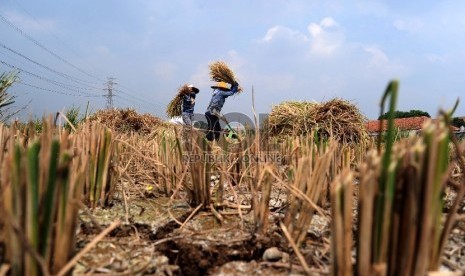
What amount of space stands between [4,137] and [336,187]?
56.9 inches

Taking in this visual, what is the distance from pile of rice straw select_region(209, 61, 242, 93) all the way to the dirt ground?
215 inches

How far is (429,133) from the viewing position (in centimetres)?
66

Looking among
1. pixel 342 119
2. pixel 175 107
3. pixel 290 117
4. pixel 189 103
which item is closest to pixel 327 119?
pixel 342 119

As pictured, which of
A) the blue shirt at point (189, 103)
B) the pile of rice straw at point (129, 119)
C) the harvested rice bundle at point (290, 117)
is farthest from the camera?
the pile of rice straw at point (129, 119)

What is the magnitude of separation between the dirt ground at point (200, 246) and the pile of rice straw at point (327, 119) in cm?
403

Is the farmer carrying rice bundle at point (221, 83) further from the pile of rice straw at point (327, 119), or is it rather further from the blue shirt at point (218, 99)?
the pile of rice straw at point (327, 119)

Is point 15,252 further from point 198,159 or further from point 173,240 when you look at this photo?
point 198,159

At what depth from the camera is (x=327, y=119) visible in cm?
567

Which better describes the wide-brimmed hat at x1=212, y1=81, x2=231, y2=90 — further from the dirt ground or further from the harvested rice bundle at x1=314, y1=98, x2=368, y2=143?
the dirt ground

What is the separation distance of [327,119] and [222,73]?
7.25 feet

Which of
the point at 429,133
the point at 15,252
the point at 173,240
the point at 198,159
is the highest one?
the point at 429,133

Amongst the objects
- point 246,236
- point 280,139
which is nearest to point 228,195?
point 246,236

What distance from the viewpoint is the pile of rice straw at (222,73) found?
695 cm

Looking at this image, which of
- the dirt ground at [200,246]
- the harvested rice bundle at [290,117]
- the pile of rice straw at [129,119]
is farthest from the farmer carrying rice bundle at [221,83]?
the dirt ground at [200,246]
